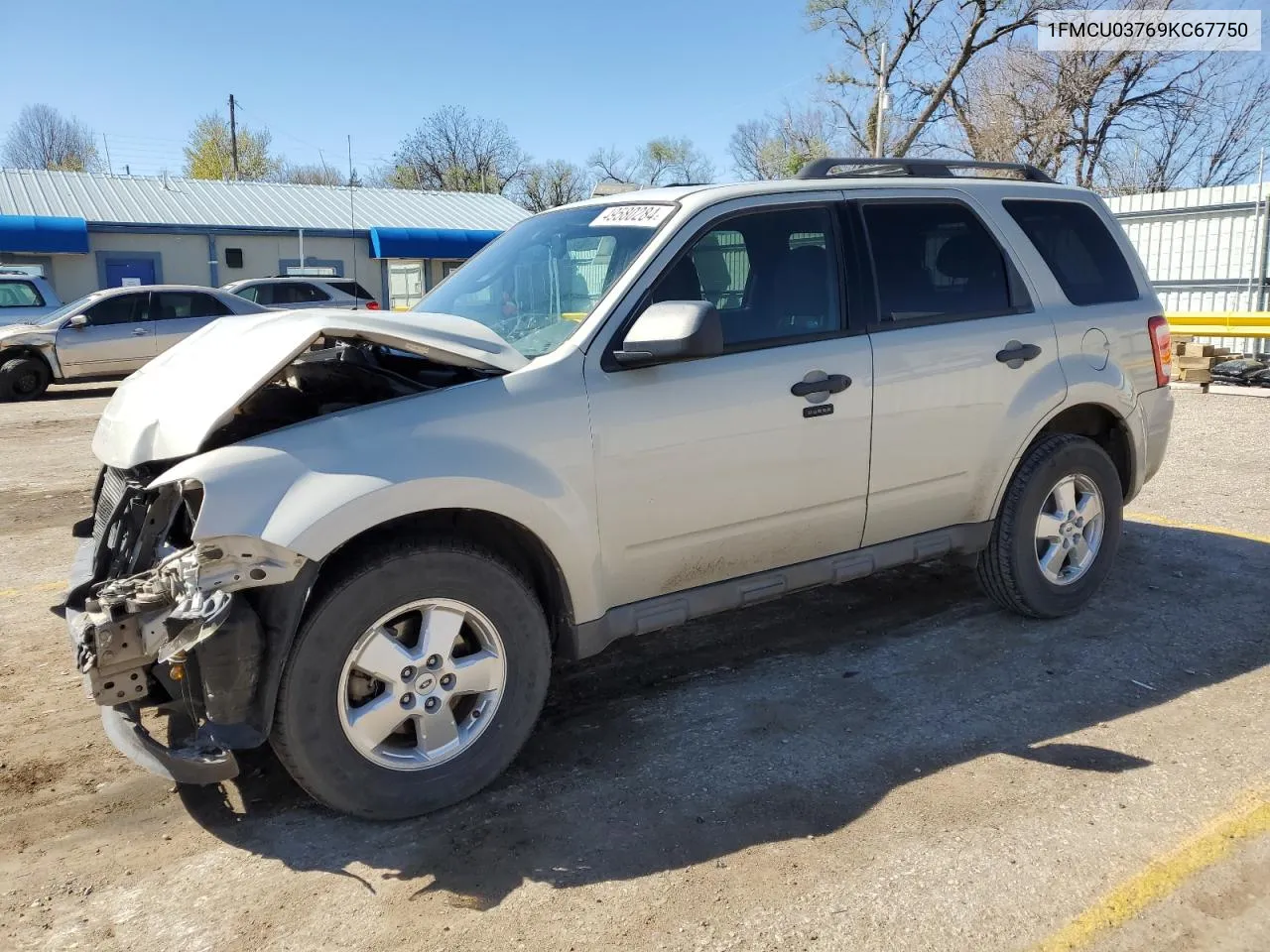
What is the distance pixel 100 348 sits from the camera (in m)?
16.2

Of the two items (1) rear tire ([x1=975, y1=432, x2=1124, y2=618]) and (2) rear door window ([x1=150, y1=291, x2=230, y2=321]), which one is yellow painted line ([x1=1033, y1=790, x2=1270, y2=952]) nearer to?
(1) rear tire ([x1=975, y1=432, x2=1124, y2=618])

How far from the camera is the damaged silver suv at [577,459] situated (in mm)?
2990

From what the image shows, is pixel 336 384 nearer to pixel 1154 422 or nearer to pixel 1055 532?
pixel 1055 532

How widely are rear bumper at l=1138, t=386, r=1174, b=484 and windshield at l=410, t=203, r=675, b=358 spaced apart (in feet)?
9.31

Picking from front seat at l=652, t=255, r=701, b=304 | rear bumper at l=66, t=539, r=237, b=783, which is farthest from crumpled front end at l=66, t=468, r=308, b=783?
front seat at l=652, t=255, r=701, b=304

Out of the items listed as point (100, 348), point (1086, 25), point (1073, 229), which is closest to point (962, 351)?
point (1073, 229)

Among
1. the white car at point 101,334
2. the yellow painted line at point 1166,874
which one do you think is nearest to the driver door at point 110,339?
the white car at point 101,334

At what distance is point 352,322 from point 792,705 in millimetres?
2282

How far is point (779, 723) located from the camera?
396 cm

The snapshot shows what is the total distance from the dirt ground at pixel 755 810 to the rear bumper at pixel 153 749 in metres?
0.32

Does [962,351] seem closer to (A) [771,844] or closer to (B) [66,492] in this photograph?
(A) [771,844]

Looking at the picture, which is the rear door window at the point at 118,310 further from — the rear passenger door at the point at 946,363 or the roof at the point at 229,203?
the rear passenger door at the point at 946,363

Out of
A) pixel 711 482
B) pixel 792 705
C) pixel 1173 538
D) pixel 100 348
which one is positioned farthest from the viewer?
pixel 100 348

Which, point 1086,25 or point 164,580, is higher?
point 1086,25
